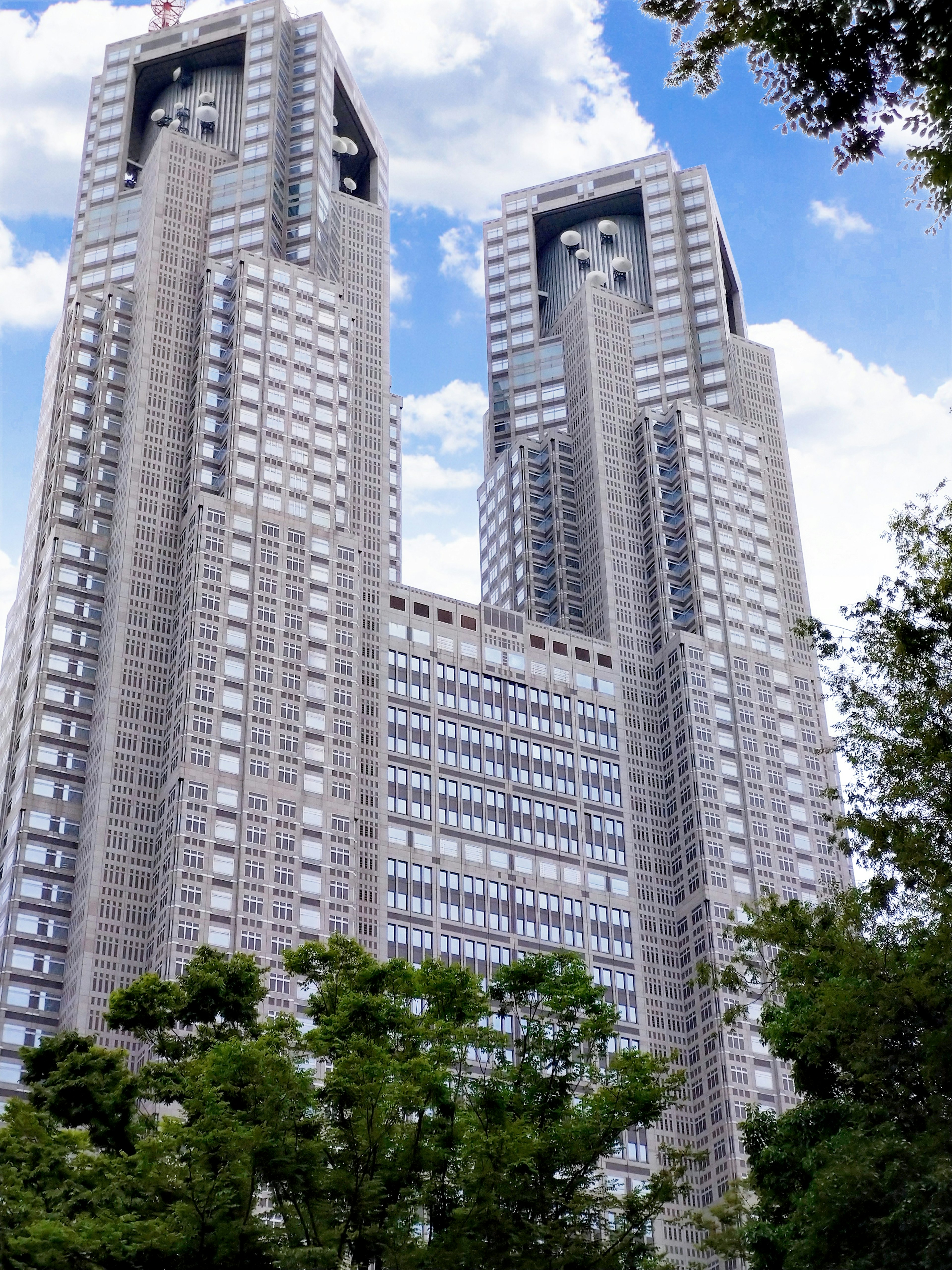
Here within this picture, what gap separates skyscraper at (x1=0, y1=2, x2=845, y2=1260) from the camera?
385ft

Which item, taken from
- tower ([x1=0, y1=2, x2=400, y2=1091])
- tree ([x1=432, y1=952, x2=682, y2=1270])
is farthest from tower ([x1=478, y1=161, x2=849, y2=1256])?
tree ([x1=432, y1=952, x2=682, y2=1270])

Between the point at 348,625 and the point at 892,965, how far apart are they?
9029cm

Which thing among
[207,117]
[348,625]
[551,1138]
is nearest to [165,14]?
[207,117]

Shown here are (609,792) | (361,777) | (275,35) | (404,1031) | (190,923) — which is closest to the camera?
(404,1031)

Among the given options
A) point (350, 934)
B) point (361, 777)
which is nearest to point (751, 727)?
point (361, 777)

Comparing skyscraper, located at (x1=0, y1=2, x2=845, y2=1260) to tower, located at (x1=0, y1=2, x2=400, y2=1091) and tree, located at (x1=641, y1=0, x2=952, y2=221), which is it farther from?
tree, located at (x1=641, y1=0, x2=952, y2=221)

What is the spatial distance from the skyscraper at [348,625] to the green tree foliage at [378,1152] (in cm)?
6148

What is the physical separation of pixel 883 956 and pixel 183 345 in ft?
365

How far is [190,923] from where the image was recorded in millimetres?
109125

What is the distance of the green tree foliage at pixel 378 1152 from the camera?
41406mm

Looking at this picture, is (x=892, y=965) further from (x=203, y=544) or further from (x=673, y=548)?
(x=673, y=548)

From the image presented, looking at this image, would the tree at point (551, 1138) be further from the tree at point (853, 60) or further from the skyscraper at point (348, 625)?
the skyscraper at point (348, 625)

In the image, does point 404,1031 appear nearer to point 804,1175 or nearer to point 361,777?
point 804,1175

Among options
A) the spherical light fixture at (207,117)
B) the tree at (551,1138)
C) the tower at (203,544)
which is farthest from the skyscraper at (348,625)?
the tree at (551,1138)
